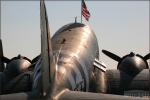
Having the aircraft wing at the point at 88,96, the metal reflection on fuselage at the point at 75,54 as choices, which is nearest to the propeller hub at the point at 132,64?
the metal reflection on fuselage at the point at 75,54

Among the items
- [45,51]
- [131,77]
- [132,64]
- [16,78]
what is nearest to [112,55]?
[132,64]

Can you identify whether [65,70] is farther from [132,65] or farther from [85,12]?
[85,12]

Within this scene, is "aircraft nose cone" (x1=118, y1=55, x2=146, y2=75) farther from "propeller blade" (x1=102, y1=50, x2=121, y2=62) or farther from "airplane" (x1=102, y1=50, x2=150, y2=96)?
"propeller blade" (x1=102, y1=50, x2=121, y2=62)

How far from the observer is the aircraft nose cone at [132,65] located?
95.0 ft

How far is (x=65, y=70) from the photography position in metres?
19.7

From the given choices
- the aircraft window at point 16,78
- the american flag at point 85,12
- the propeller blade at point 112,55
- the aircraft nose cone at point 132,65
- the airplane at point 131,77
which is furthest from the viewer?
the american flag at point 85,12

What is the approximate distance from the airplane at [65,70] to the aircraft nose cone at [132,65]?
162 centimetres

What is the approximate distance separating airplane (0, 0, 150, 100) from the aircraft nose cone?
1.62 metres

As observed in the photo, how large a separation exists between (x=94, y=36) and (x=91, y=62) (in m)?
6.28

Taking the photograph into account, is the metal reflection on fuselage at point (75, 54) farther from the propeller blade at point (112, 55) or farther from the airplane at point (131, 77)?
the airplane at point (131, 77)

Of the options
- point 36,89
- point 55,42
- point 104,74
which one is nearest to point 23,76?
A: point 55,42

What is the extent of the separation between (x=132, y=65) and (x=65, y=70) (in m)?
10.5

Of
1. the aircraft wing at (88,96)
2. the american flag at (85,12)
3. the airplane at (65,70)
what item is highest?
the american flag at (85,12)

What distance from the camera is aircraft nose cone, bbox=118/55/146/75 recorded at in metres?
29.0
